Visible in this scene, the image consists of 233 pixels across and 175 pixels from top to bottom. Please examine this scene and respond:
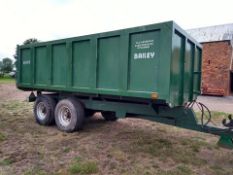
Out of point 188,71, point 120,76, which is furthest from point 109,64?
point 188,71

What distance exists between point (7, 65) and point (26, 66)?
8548 cm

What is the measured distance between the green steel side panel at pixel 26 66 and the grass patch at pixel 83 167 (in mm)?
4539

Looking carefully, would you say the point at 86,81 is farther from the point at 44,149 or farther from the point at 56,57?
the point at 44,149

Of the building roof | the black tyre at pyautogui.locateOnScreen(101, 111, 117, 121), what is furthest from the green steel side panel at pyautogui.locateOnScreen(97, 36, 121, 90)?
the building roof

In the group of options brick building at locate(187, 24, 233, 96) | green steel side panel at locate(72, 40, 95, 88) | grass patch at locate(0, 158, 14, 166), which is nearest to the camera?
grass patch at locate(0, 158, 14, 166)

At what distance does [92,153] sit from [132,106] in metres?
1.38

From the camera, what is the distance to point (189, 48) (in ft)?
18.5

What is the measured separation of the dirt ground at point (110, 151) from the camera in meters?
4.47

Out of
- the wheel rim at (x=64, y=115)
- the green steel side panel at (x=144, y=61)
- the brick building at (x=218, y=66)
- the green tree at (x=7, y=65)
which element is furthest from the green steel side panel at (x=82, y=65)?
the green tree at (x=7, y=65)

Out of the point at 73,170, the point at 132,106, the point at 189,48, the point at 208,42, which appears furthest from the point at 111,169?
the point at 208,42

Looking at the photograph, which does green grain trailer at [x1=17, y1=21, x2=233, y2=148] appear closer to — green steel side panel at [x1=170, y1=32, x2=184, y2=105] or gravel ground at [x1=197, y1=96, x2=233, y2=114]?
green steel side panel at [x1=170, y1=32, x2=184, y2=105]

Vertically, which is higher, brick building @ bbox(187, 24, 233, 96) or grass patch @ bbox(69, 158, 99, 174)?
brick building @ bbox(187, 24, 233, 96)

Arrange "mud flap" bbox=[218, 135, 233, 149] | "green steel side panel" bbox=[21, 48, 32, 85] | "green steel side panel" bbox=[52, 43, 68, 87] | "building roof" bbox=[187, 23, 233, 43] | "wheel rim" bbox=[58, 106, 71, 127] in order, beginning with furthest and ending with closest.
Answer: "building roof" bbox=[187, 23, 233, 43], "green steel side panel" bbox=[21, 48, 32, 85], "wheel rim" bbox=[58, 106, 71, 127], "green steel side panel" bbox=[52, 43, 68, 87], "mud flap" bbox=[218, 135, 233, 149]

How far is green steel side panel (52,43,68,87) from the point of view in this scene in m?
7.01
